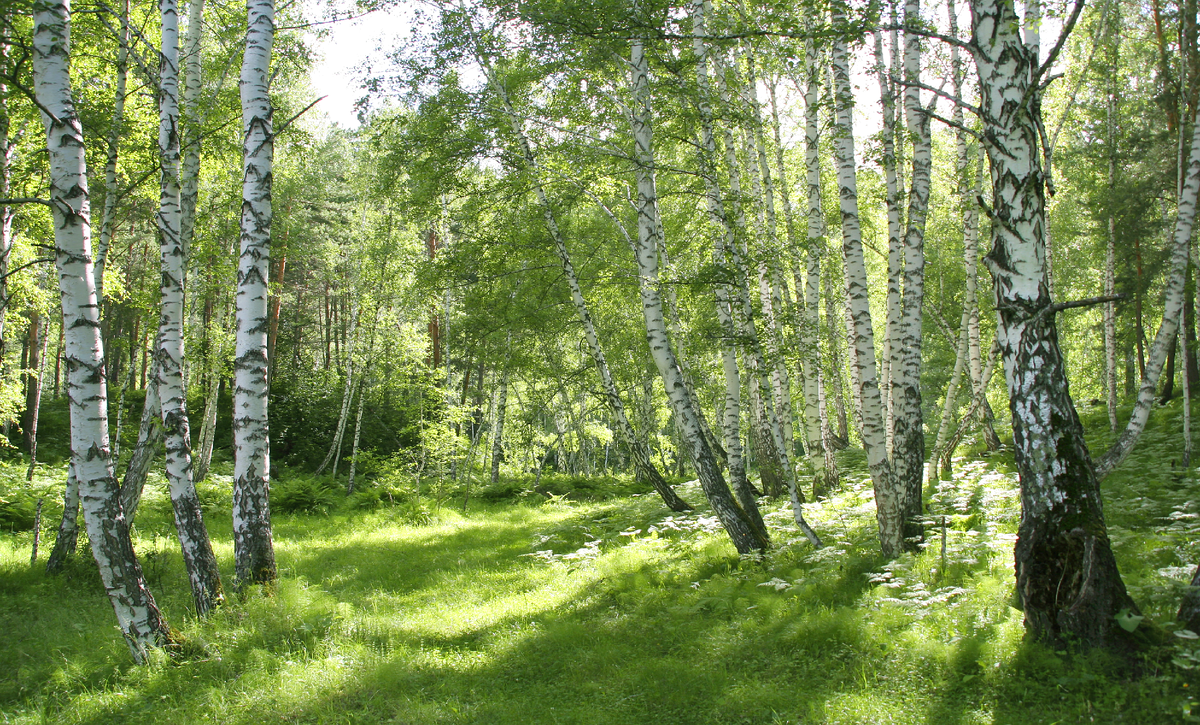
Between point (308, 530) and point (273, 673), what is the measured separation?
7885 mm

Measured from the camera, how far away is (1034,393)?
12.7ft

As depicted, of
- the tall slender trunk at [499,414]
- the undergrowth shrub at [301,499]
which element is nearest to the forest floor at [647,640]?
the undergrowth shrub at [301,499]

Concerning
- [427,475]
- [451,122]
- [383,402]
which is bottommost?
[427,475]

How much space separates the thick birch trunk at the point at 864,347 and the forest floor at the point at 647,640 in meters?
0.43

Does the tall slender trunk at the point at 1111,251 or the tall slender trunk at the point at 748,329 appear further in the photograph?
the tall slender trunk at the point at 1111,251

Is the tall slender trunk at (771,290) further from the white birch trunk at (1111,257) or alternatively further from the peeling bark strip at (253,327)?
the white birch trunk at (1111,257)

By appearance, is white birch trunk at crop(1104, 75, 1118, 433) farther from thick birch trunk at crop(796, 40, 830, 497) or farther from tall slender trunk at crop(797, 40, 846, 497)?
thick birch trunk at crop(796, 40, 830, 497)

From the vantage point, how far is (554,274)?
13.9m

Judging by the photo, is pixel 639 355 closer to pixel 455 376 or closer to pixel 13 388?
→ pixel 455 376

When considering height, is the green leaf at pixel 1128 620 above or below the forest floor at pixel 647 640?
above

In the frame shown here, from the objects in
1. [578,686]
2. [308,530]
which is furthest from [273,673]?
[308,530]

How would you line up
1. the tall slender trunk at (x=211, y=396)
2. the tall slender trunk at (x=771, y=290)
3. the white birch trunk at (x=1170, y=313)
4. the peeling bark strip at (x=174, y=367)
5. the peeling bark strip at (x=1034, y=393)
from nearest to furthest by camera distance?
1. the peeling bark strip at (x=1034, y=393)
2. the white birch trunk at (x=1170, y=313)
3. the peeling bark strip at (x=174, y=367)
4. the tall slender trunk at (x=771, y=290)
5. the tall slender trunk at (x=211, y=396)

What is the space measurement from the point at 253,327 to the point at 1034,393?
652 cm

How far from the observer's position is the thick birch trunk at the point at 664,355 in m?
7.48
